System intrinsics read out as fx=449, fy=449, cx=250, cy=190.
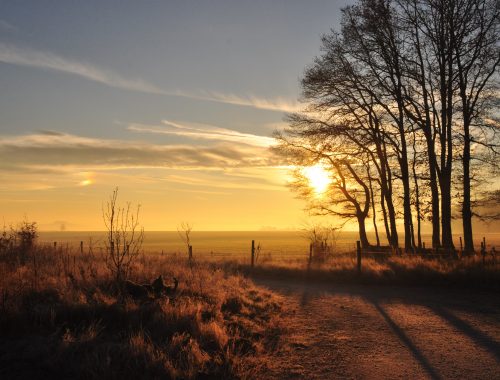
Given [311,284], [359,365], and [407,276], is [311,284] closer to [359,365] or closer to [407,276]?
[407,276]

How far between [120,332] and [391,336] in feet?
18.5

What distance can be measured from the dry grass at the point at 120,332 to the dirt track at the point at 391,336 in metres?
0.73

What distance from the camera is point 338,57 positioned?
2545 cm

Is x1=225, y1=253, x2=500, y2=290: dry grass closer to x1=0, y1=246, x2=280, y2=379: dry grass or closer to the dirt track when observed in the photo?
the dirt track

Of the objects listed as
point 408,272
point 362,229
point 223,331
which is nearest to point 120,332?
point 223,331

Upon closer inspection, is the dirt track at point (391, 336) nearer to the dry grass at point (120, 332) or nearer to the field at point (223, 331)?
the field at point (223, 331)

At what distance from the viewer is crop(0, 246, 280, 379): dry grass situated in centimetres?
630

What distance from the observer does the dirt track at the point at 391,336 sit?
736 cm

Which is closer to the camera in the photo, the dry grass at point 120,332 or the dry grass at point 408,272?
the dry grass at point 120,332

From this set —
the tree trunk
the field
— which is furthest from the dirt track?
the tree trunk

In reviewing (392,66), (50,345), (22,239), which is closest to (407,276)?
(392,66)

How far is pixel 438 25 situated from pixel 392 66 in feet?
9.49

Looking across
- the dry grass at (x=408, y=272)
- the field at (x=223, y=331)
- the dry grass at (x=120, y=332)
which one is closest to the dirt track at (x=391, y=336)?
the field at (x=223, y=331)

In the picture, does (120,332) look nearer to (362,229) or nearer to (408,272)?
(408,272)
